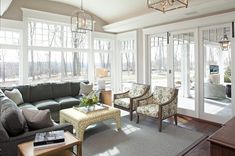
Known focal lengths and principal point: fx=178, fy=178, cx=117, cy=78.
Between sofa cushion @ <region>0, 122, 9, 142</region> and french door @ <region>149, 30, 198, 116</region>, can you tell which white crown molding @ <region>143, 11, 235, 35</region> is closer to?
french door @ <region>149, 30, 198, 116</region>

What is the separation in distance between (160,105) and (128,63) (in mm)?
3059

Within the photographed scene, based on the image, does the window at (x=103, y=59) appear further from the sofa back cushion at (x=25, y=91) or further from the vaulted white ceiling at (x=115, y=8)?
the sofa back cushion at (x=25, y=91)

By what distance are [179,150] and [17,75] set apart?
4.42m

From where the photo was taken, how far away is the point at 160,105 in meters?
3.75

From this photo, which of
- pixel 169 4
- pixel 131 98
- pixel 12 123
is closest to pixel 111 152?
pixel 12 123

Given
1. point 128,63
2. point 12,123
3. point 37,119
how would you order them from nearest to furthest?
point 12,123 → point 37,119 → point 128,63

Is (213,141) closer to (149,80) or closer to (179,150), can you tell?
(179,150)

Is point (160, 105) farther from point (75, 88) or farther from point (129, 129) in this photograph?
point (75, 88)

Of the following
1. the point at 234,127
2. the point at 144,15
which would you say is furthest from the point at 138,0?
the point at 234,127

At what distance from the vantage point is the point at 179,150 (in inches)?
117

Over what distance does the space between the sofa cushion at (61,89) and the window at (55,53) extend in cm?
52

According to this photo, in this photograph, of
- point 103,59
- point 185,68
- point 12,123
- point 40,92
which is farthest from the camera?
point 103,59

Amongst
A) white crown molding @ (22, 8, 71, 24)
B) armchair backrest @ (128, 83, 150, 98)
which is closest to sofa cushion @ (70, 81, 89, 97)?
armchair backrest @ (128, 83, 150, 98)

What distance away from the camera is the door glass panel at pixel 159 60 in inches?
209
